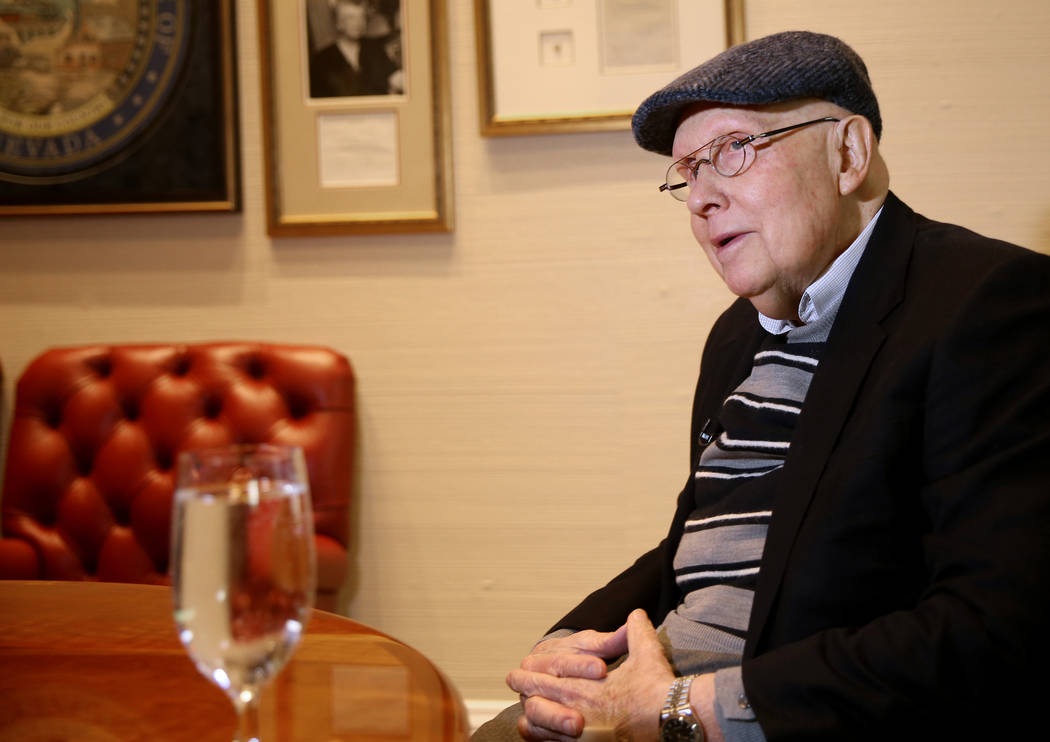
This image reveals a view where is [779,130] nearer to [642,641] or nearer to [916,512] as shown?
[916,512]

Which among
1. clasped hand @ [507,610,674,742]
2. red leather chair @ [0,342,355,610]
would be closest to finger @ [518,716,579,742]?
clasped hand @ [507,610,674,742]

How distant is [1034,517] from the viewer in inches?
44.9

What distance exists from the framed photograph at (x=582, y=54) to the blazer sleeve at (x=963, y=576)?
127 cm

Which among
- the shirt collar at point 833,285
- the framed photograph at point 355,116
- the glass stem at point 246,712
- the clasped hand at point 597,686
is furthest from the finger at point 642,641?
the framed photograph at point 355,116

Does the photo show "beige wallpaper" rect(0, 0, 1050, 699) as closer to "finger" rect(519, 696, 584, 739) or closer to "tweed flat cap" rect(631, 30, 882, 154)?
"tweed flat cap" rect(631, 30, 882, 154)

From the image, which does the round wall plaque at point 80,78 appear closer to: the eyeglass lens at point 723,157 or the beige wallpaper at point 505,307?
the beige wallpaper at point 505,307

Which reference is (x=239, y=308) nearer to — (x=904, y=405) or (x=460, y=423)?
(x=460, y=423)

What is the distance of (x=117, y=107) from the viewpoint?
2537mm

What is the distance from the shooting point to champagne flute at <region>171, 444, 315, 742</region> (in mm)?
643

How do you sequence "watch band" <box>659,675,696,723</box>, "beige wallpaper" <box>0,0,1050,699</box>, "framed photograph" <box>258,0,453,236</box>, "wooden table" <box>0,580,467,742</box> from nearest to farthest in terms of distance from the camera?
1. "wooden table" <box>0,580,467,742</box>
2. "watch band" <box>659,675,696,723</box>
3. "beige wallpaper" <box>0,0,1050,699</box>
4. "framed photograph" <box>258,0,453,236</box>

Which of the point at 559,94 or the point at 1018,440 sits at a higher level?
the point at 559,94

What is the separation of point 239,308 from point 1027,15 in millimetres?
2057

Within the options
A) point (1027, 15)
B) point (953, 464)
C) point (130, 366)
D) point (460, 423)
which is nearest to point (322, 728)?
point (953, 464)

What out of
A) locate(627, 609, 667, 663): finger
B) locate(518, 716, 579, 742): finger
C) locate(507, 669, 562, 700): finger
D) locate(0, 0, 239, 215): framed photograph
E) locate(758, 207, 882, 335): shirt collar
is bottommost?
locate(518, 716, 579, 742): finger
